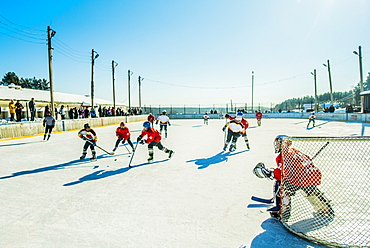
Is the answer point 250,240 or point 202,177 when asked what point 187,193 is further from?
point 250,240

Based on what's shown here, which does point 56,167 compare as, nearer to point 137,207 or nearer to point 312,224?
point 137,207

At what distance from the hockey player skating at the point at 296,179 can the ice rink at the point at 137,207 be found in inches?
15.5

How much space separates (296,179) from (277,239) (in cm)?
81

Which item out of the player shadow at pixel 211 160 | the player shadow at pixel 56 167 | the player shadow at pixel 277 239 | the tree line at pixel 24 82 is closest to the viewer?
the player shadow at pixel 277 239

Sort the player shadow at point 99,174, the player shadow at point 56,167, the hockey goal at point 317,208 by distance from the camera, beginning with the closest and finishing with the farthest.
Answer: the hockey goal at point 317,208, the player shadow at point 99,174, the player shadow at point 56,167

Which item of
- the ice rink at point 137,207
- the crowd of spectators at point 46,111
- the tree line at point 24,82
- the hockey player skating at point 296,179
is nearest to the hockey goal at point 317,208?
the hockey player skating at point 296,179

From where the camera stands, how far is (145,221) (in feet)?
10.2

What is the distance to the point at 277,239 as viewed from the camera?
8.72 ft

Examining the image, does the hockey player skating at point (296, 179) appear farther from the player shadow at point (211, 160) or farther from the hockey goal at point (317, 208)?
the player shadow at point (211, 160)

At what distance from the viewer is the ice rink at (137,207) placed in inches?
106

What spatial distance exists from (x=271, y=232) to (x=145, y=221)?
1.71 meters

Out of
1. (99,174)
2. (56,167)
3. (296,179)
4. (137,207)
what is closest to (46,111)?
(56,167)

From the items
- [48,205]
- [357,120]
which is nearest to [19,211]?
[48,205]

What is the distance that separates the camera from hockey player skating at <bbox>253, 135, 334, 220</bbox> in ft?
9.56
